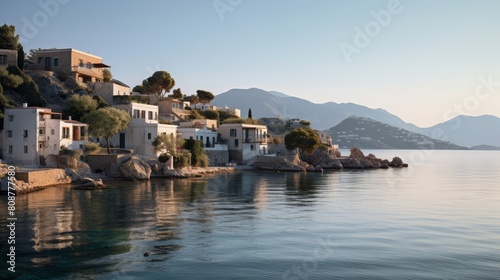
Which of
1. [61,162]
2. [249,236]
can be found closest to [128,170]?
[61,162]

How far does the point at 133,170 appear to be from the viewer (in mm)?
59625

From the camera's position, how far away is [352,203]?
41.5m

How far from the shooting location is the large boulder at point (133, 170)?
5950cm

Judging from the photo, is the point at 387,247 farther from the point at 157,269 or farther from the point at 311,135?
the point at 311,135

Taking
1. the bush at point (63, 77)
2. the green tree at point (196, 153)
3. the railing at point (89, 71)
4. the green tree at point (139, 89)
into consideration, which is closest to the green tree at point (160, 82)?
the green tree at point (139, 89)

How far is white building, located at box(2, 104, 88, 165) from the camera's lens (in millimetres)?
58219

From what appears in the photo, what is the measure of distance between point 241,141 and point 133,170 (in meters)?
32.5

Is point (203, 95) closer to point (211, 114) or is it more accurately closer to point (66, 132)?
point (211, 114)

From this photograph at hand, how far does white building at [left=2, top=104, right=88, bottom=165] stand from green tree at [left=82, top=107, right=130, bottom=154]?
15.0 feet

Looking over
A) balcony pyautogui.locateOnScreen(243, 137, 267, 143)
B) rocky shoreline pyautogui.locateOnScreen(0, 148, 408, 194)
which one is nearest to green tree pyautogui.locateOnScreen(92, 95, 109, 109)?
rocky shoreline pyautogui.locateOnScreen(0, 148, 408, 194)

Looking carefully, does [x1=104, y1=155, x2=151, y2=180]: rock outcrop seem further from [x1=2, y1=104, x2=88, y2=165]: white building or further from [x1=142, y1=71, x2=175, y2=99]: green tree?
[x1=142, y1=71, x2=175, y2=99]: green tree

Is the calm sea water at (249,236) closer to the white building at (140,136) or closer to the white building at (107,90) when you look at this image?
the white building at (140,136)

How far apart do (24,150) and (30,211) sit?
94.9ft

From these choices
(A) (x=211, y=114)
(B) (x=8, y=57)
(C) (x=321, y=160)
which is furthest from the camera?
(A) (x=211, y=114)
